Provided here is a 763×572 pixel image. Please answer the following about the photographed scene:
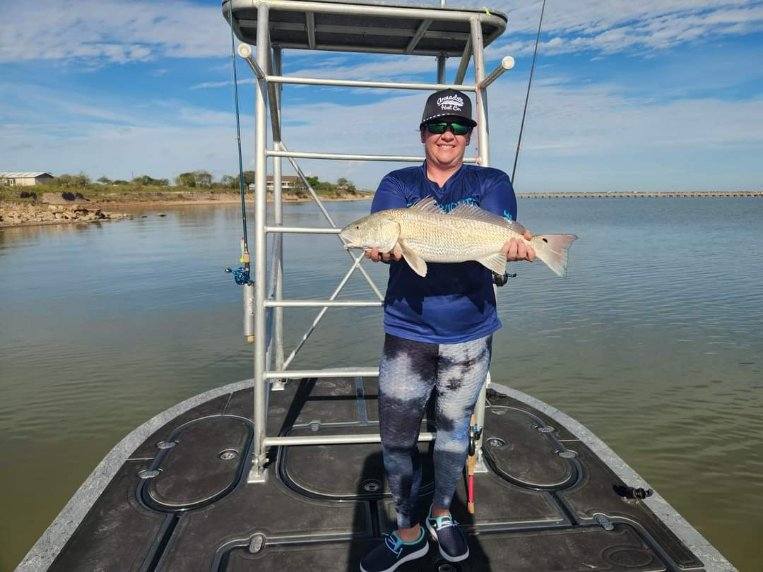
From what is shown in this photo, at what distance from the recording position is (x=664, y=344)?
9547 mm

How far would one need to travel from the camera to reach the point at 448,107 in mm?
2537

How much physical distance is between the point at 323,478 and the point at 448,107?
290 centimetres

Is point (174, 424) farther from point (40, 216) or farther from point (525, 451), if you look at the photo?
point (40, 216)

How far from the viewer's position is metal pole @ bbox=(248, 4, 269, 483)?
11.6 feet

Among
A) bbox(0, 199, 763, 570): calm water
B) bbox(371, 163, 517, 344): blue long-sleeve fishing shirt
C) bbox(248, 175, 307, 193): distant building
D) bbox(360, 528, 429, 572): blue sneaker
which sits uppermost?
bbox(248, 175, 307, 193): distant building

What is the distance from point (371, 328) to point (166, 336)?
14.6ft

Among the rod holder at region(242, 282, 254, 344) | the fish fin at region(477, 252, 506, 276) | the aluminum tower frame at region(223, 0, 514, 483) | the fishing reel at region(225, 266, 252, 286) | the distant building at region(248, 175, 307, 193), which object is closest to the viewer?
the fish fin at region(477, 252, 506, 276)

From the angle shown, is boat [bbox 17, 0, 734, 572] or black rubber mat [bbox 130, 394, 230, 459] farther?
black rubber mat [bbox 130, 394, 230, 459]

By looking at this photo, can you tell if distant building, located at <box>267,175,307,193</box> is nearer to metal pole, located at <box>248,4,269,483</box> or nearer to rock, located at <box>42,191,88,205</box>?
metal pole, located at <box>248,4,269,483</box>

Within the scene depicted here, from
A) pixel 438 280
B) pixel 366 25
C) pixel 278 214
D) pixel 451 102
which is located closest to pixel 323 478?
pixel 438 280

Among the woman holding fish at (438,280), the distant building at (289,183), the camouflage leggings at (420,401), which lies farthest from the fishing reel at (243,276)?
the camouflage leggings at (420,401)

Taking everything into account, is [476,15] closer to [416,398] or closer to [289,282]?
[416,398]

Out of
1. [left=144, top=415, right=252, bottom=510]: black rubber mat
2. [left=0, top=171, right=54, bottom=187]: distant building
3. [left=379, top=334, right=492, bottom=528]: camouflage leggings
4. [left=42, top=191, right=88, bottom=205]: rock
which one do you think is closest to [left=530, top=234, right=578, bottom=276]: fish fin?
[left=379, top=334, right=492, bottom=528]: camouflage leggings

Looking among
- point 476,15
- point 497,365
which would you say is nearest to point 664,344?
point 497,365
